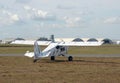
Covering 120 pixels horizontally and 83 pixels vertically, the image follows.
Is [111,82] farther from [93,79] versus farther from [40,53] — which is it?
[40,53]

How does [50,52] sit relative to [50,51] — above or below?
below

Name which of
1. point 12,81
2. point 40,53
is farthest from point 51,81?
point 40,53

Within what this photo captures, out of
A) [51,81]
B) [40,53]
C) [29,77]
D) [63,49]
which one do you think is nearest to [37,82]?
[51,81]

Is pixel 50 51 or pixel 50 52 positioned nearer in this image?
pixel 50 52

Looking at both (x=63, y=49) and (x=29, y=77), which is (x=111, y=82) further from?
(x=63, y=49)

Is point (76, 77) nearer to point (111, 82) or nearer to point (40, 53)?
point (111, 82)

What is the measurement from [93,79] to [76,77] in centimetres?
156

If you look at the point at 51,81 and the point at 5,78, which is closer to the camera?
the point at 51,81

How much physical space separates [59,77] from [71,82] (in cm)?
254

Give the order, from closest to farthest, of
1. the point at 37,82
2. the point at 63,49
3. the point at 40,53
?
the point at 37,82 → the point at 40,53 → the point at 63,49

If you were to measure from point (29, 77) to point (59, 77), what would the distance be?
195 centimetres

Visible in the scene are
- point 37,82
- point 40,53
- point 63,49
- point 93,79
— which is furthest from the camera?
point 63,49

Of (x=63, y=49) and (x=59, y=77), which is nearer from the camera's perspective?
(x=59, y=77)

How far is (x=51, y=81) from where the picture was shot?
2144cm
